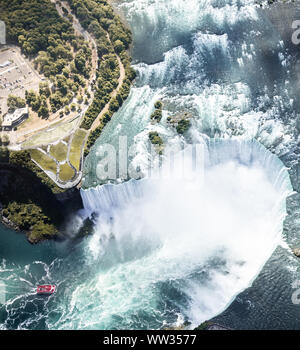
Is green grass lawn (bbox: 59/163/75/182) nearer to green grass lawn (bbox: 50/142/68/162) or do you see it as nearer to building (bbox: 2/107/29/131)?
green grass lawn (bbox: 50/142/68/162)

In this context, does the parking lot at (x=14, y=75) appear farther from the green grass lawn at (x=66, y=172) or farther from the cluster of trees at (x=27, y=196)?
the green grass lawn at (x=66, y=172)

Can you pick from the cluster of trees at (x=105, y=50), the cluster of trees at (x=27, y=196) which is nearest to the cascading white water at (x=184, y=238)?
the cluster of trees at (x=27, y=196)

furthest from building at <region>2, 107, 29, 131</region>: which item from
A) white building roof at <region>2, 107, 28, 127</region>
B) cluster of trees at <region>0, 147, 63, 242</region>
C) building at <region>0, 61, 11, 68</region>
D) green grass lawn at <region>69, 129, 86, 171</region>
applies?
building at <region>0, 61, 11, 68</region>

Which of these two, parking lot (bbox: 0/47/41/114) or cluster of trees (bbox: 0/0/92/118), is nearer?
cluster of trees (bbox: 0/0/92/118)

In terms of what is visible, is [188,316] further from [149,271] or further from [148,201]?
[148,201]

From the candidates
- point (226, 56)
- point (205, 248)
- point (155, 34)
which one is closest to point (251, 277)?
point (205, 248)
